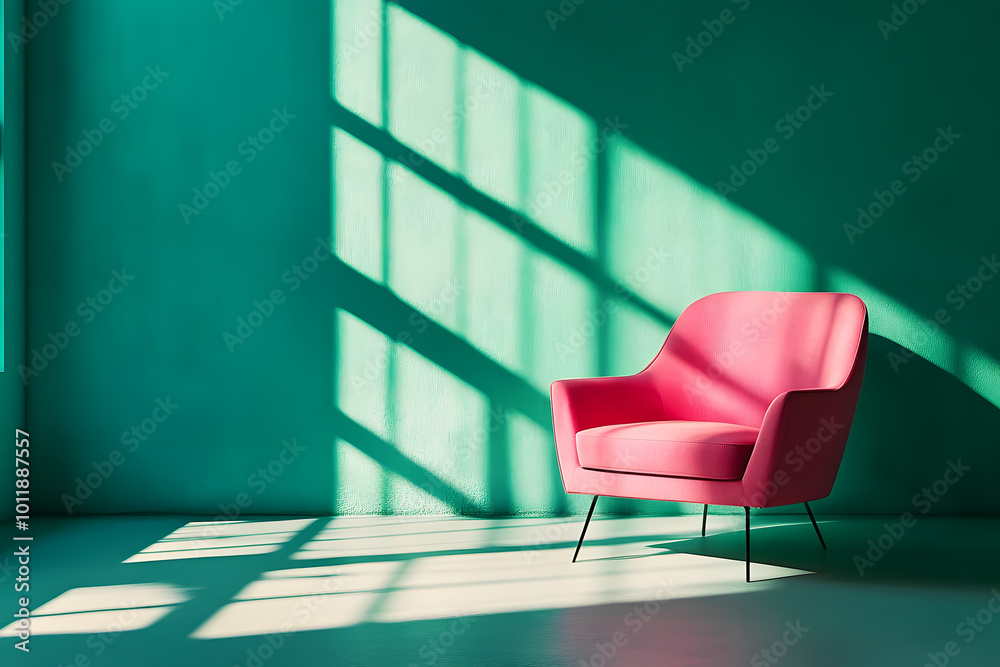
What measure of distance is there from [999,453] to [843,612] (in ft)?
5.86

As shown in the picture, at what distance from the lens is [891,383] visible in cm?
365

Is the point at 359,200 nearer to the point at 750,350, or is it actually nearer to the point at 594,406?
the point at 594,406

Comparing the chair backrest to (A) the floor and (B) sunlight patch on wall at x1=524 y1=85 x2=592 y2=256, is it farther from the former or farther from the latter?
(B) sunlight patch on wall at x1=524 y1=85 x2=592 y2=256

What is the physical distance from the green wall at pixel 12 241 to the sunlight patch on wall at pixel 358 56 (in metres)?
1.42

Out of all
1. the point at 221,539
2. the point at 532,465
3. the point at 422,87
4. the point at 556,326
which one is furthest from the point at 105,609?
the point at 422,87

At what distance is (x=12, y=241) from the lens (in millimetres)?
3736

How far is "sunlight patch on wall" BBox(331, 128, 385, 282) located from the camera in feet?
12.4

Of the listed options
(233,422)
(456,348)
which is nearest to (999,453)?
(456,348)

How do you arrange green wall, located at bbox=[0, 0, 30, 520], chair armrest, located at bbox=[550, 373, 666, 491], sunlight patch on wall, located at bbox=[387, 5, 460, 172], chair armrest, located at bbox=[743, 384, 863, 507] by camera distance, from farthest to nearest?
1. sunlight patch on wall, located at bbox=[387, 5, 460, 172]
2. green wall, located at bbox=[0, 0, 30, 520]
3. chair armrest, located at bbox=[550, 373, 666, 491]
4. chair armrest, located at bbox=[743, 384, 863, 507]

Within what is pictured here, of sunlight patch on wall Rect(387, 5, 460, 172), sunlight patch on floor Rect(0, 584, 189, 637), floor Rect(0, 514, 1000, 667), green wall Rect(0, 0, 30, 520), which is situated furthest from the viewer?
sunlight patch on wall Rect(387, 5, 460, 172)

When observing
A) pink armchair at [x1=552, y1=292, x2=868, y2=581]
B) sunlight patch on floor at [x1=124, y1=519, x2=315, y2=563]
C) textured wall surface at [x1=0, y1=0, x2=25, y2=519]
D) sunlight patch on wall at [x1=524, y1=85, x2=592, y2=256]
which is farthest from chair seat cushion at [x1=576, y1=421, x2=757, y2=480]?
textured wall surface at [x1=0, y1=0, x2=25, y2=519]

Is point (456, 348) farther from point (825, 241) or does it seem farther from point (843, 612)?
point (843, 612)

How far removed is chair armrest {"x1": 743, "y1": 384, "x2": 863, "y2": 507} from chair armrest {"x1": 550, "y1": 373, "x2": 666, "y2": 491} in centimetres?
63

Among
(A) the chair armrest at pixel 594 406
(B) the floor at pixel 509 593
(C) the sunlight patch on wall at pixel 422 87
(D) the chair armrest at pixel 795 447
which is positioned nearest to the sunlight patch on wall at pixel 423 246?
(C) the sunlight patch on wall at pixel 422 87
